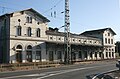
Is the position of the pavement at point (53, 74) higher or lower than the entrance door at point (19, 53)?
lower

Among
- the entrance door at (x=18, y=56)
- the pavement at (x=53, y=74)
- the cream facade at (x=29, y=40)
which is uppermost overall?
the cream facade at (x=29, y=40)

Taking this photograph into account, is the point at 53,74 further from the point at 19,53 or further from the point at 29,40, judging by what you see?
the point at 29,40

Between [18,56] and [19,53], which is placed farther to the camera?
[19,53]

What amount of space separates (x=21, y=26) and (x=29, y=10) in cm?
425

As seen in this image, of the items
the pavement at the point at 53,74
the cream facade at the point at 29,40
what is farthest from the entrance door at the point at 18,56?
the pavement at the point at 53,74

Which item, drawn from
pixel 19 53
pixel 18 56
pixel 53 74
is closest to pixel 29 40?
pixel 19 53

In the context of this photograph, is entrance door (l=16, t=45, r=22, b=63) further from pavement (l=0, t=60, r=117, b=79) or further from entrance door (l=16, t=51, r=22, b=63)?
pavement (l=0, t=60, r=117, b=79)

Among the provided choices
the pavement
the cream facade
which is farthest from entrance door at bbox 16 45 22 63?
the pavement

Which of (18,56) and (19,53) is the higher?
(19,53)

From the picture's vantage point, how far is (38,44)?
52500 millimetres

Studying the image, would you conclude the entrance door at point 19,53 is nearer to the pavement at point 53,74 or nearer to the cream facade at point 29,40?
the cream facade at point 29,40

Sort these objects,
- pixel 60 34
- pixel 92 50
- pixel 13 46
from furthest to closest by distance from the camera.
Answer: pixel 92 50 < pixel 60 34 < pixel 13 46

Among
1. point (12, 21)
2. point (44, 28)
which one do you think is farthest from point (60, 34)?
point (12, 21)

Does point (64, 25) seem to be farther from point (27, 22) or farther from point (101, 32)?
point (101, 32)
